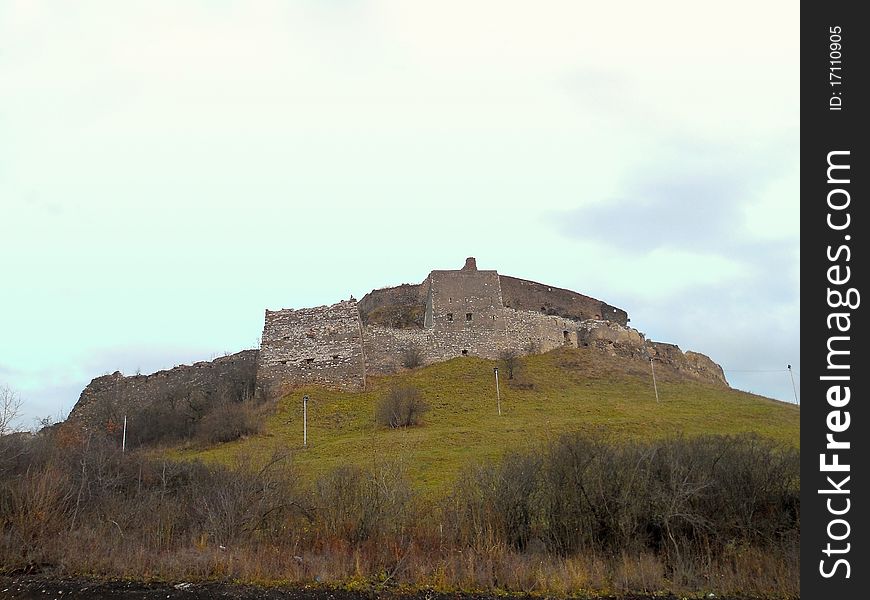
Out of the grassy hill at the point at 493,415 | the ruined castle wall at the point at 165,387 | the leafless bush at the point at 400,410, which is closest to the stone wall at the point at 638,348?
the grassy hill at the point at 493,415

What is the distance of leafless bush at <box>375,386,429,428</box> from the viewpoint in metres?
22.8

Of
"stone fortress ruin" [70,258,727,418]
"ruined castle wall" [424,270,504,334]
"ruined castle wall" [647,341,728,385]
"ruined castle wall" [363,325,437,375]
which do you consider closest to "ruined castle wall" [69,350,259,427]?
"stone fortress ruin" [70,258,727,418]

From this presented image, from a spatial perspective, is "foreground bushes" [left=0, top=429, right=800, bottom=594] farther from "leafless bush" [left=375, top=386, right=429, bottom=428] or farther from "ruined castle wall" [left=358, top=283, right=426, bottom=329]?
"ruined castle wall" [left=358, top=283, right=426, bottom=329]

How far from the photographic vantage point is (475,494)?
12.5 metres

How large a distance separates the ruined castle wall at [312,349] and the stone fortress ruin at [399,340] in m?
0.04

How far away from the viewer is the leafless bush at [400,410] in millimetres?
22797

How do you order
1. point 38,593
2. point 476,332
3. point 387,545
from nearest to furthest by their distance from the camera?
point 38,593 < point 387,545 < point 476,332

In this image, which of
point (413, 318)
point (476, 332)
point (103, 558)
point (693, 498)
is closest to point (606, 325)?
point (476, 332)

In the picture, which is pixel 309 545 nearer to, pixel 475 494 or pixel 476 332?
pixel 475 494

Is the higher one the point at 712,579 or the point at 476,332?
the point at 476,332

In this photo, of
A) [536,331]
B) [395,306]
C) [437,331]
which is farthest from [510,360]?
[395,306]

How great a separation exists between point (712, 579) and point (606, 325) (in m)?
28.5

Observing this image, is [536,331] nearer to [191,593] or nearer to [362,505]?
[362,505]
